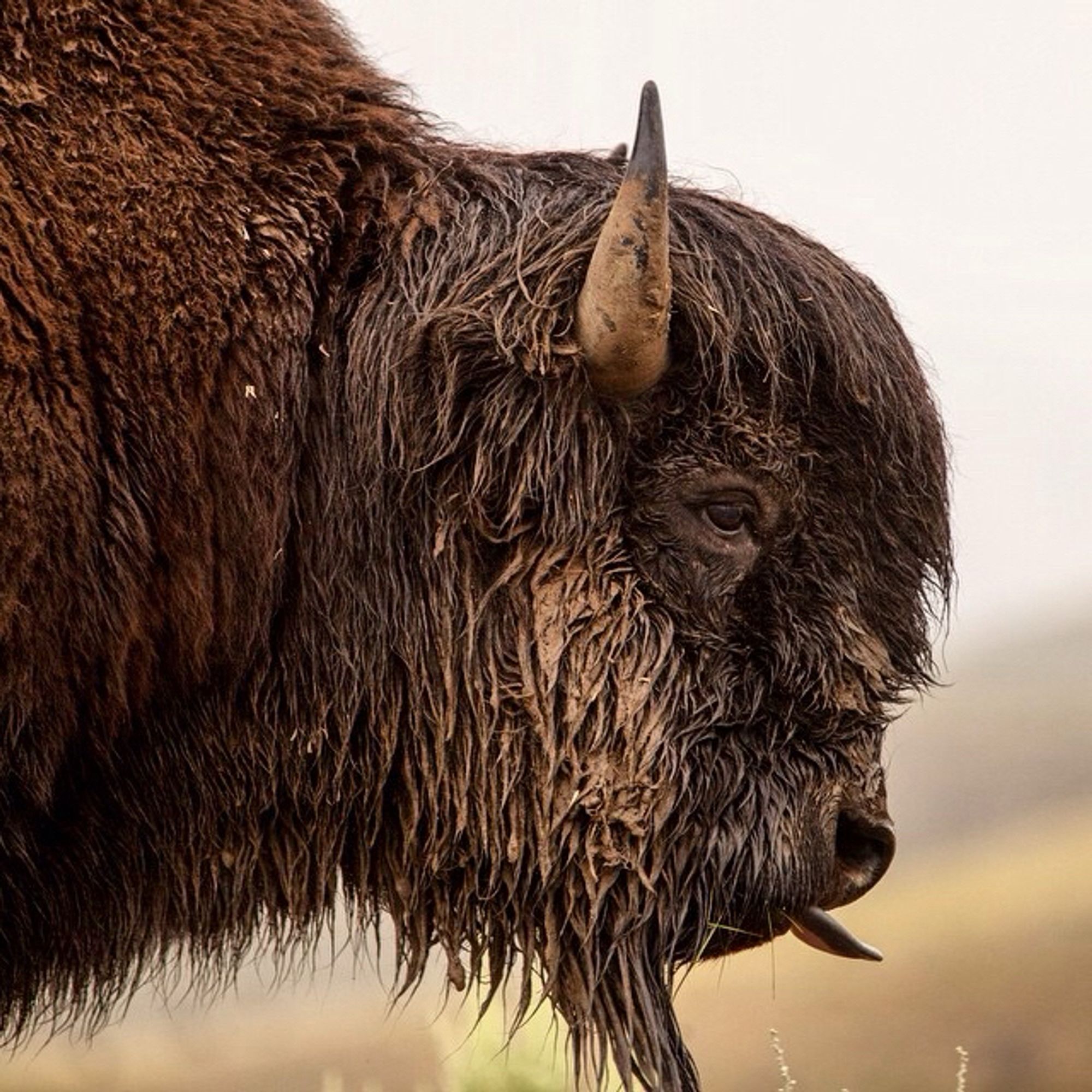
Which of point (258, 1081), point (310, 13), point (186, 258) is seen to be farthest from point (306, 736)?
point (258, 1081)

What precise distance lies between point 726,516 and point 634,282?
0.49 m

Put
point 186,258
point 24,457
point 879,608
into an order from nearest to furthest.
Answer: point 24,457
point 186,258
point 879,608

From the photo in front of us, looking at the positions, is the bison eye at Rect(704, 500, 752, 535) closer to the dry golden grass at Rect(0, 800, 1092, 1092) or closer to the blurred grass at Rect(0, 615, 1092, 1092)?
the blurred grass at Rect(0, 615, 1092, 1092)

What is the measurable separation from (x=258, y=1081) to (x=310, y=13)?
Answer: 12.1 feet

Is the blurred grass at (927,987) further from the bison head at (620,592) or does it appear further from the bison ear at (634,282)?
the bison ear at (634,282)

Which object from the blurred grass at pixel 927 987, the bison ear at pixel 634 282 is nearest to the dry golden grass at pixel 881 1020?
the blurred grass at pixel 927 987

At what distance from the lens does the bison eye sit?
324cm

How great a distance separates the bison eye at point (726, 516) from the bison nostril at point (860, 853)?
1.87 ft

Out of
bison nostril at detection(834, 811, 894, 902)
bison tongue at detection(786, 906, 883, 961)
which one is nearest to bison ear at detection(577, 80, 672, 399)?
bison nostril at detection(834, 811, 894, 902)

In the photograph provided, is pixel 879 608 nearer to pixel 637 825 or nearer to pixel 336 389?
pixel 637 825

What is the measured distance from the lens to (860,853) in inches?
131

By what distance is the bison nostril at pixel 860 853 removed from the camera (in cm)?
330

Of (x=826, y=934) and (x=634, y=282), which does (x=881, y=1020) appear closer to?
(x=826, y=934)

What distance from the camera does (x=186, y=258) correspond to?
3.01 meters
